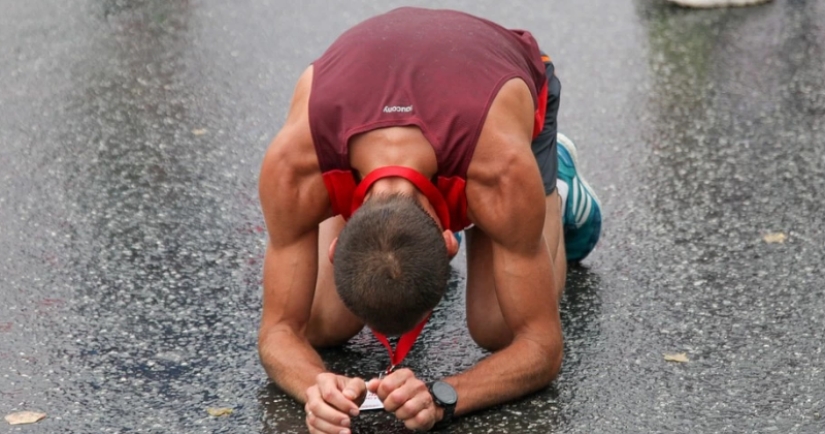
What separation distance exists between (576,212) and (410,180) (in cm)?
130

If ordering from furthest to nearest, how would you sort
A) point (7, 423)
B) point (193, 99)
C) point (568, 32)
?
point (568, 32), point (193, 99), point (7, 423)

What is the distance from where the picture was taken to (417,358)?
13.3 feet

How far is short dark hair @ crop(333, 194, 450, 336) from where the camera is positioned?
3.21 m

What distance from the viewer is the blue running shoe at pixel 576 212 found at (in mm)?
4531

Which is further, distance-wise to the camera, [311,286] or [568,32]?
[568,32]

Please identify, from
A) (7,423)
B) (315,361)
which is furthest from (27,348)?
(315,361)

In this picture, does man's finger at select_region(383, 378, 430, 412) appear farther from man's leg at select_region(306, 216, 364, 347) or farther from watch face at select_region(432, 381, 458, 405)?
man's leg at select_region(306, 216, 364, 347)

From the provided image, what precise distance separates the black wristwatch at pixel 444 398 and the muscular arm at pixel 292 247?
1.13ft

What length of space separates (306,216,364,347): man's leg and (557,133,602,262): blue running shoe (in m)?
0.91

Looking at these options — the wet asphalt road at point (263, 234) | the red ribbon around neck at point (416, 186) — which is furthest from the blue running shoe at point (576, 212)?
the red ribbon around neck at point (416, 186)

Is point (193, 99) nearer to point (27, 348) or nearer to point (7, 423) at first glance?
point (27, 348)

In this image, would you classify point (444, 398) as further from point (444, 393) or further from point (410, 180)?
point (410, 180)

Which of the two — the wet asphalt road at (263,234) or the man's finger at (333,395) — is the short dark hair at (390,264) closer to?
the man's finger at (333,395)

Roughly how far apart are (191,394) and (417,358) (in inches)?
27.7
